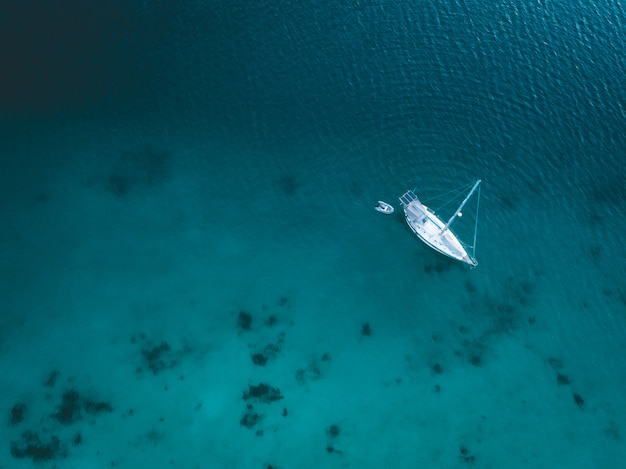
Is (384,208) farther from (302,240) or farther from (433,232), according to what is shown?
Result: (302,240)

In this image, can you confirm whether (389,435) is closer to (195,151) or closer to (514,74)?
(195,151)

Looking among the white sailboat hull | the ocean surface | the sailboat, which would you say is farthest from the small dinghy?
the white sailboat hull

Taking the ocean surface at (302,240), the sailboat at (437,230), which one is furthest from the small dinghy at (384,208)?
the sailboat at (437,230)

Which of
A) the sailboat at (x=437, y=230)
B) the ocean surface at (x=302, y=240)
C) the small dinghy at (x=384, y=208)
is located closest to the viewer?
the ocean surface at (x=302, y=240)

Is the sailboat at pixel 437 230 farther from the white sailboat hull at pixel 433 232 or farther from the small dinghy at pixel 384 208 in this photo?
the small dinghy at pixel 384 208

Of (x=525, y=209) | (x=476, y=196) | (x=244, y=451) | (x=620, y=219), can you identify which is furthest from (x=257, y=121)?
(x=620, y=219)

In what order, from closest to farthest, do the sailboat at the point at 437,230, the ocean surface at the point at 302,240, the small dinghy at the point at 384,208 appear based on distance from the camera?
the ocean surface at the point at 302,240
the sailboat at the point at 437,230
the small dinghy at the point at 384,208

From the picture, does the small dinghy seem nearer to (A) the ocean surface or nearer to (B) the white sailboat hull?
→ (A) the ocean surface

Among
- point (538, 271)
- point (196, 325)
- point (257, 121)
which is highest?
point (257, 121)
